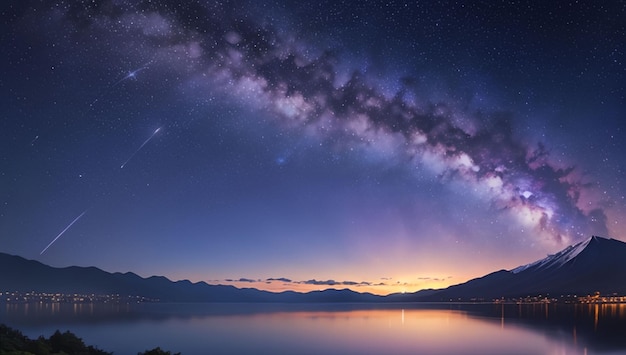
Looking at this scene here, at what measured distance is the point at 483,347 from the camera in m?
71.5

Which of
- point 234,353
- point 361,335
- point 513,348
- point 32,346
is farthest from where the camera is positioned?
point 361,335

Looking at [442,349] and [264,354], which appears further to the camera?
[442,349]

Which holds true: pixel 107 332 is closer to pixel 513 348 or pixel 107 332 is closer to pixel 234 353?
pixel 234 353

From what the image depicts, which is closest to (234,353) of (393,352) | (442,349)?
(393,352)

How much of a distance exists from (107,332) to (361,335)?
46.9 m

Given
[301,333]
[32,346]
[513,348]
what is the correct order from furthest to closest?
[301,333] → [513,348] → [32,346]

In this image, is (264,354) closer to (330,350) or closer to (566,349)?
(330,350)

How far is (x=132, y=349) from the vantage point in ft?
218

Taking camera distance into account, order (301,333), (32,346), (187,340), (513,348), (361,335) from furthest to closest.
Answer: (301,333) < (361,335) < (187,340) < (513,348) < (32,346)

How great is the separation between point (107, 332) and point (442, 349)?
199 ft

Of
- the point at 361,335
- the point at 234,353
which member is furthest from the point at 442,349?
the point at 234,353

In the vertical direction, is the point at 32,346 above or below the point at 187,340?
above

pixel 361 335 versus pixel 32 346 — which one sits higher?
pixel 32 346

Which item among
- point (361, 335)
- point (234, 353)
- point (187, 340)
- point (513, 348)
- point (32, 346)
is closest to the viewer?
point (32, 346)
